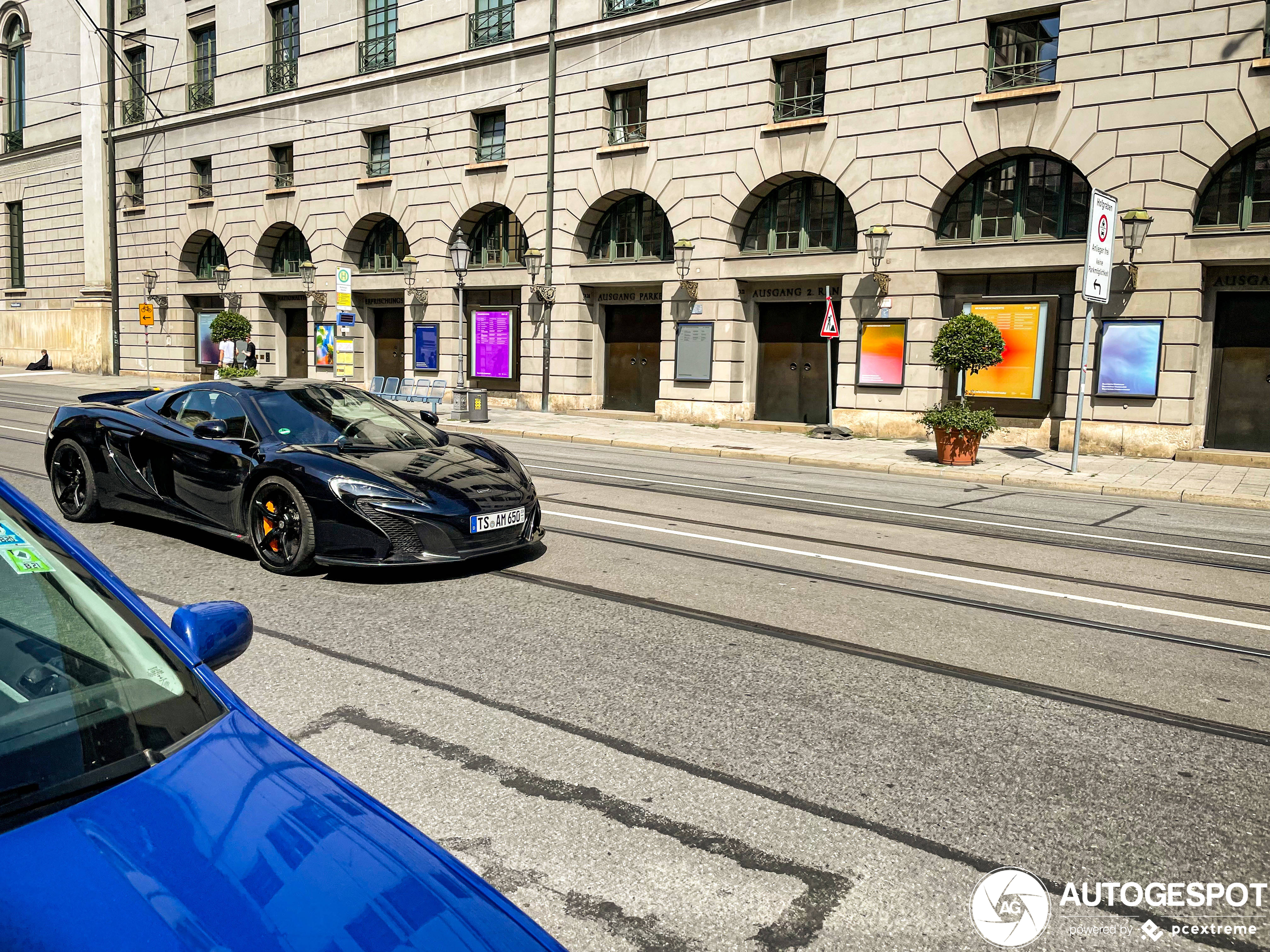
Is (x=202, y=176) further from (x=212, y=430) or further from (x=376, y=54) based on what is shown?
(x=212, y=430)

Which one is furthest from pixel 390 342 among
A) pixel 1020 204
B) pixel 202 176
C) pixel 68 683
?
pixel 68 683

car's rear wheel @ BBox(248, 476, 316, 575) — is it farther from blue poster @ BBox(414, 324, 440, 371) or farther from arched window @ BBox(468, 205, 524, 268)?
blue poster @ BBox(414, 324, 440, 371)

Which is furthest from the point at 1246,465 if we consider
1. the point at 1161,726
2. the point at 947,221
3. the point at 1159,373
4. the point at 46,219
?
the point at 46,219

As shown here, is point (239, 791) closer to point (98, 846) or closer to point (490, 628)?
point (98, 846)

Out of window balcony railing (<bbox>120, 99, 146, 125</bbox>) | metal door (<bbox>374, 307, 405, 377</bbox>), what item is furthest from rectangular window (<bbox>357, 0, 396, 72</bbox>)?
window balcony railing (<bbox>120, 99, 146, 125</bbox>)

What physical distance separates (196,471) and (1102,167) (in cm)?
1825

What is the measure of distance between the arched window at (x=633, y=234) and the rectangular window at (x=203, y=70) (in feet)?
62.3

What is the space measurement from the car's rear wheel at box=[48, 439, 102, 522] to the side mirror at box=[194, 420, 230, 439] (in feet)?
5.77

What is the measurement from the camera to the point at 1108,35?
62.5ft

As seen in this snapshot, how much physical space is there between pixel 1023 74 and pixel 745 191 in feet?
21.9

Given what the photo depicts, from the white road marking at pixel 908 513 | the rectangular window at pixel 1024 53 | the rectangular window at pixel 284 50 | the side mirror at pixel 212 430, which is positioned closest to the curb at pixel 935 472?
the white road marking at pixel 908 513

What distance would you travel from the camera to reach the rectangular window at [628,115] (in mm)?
26531

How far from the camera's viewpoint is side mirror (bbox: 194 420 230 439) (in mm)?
7289

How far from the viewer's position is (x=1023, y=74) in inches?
808
